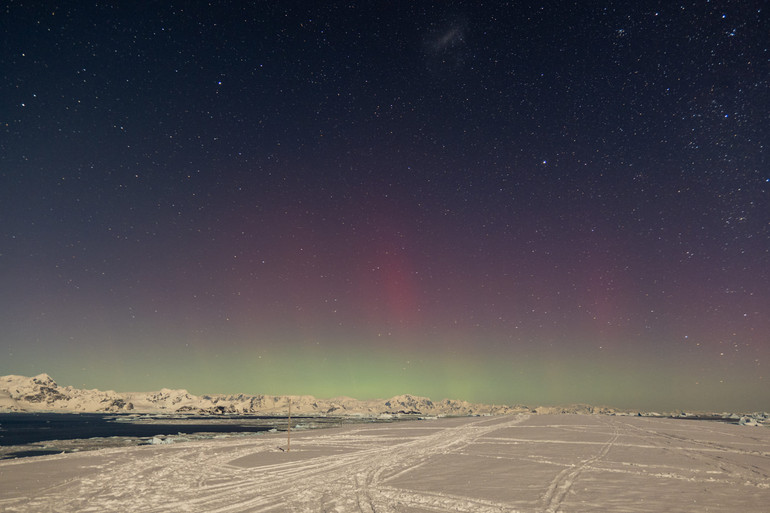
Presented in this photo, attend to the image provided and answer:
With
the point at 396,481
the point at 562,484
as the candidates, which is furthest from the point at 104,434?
the point at 562,484

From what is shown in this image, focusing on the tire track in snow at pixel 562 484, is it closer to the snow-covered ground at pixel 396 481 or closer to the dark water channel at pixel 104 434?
the snow-covered ground at pixel 396 481

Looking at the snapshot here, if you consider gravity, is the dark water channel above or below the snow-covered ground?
below

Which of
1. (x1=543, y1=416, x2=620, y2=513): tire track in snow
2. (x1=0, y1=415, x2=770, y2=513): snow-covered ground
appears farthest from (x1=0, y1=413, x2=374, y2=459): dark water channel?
(x1=543, y1=416, x2=620, y2=513): tire track in snow

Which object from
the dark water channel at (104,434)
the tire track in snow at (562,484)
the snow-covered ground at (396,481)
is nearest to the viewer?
the tire track in snow at (562,484)

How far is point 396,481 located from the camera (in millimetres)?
16031

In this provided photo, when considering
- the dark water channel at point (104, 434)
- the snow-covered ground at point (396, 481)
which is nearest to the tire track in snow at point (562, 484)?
the snow-covered ground at point (396, 481)

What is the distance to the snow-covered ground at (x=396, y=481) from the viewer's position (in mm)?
12477

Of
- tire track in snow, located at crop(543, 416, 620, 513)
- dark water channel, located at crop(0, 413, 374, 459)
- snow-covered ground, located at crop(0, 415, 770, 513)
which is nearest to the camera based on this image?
tire track in snow, located at crop(543, 416, 620, 513)

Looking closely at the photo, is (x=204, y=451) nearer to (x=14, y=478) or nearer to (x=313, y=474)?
(x=14, y=478)

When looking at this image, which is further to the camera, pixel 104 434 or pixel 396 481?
pixel 104 434

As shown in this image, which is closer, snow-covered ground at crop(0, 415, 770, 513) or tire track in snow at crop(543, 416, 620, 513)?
tire track in snow at crop(543, 416, 620, 513)

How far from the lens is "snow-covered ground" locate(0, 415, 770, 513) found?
12.5m

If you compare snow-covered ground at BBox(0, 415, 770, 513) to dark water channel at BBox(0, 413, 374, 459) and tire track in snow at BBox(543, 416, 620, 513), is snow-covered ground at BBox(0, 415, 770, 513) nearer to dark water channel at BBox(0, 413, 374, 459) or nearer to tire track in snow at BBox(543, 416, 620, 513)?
tire track in snow at BBox(543, 416, 620, 513)

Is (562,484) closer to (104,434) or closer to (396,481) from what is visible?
(396,481)
